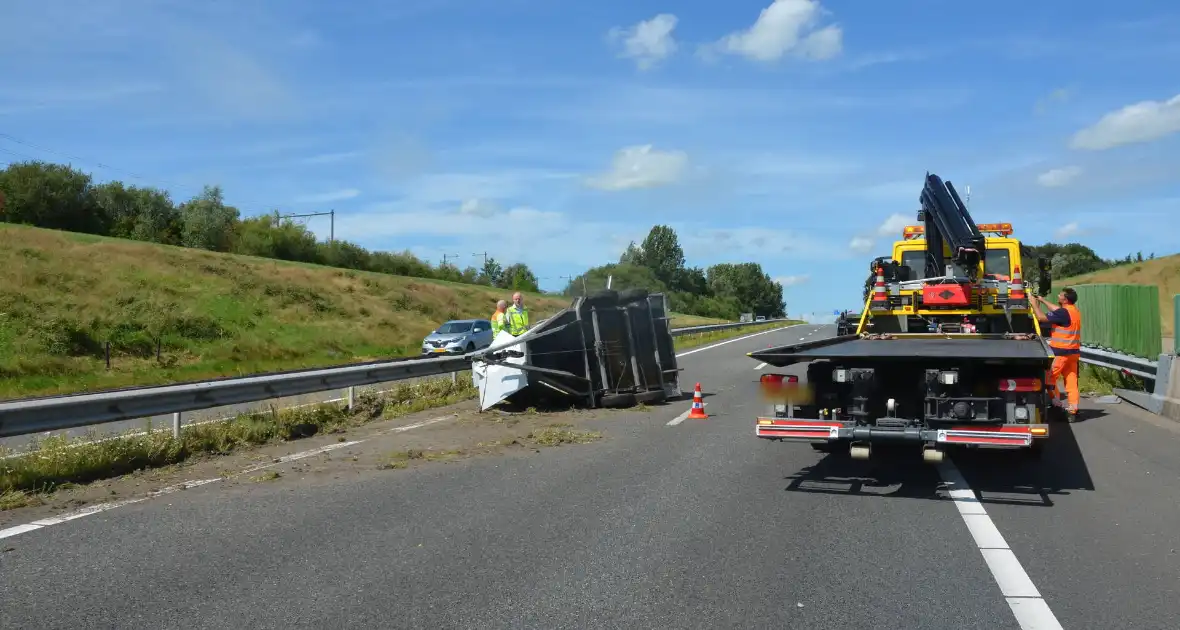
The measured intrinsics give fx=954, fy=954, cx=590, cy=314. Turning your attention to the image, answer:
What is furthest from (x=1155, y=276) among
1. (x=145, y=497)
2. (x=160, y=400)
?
(x=145, y=497)

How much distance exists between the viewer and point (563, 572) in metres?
5.44

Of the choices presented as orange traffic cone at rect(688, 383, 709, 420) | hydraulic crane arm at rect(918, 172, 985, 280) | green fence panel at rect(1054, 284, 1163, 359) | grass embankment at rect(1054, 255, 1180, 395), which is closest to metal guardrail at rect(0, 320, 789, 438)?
orange traffic cone at rect(688, 383, 709, 420)

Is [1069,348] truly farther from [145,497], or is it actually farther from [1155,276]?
[1155,276]

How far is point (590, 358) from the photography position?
14.3 metres

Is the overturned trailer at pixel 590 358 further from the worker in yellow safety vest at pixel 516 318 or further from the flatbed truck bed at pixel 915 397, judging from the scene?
the flatbed truck bed at pixel 915 397

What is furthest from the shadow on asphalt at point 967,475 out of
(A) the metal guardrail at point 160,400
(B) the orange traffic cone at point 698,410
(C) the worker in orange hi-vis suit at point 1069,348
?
(A) the metal guardrail at point 160,400

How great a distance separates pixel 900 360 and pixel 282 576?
202 inches

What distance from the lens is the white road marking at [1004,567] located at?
15.3 feet

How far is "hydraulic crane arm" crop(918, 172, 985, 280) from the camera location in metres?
12.7

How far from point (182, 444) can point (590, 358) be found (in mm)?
6263

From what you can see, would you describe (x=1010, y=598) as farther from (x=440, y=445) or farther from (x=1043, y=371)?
(x=440, y=445)

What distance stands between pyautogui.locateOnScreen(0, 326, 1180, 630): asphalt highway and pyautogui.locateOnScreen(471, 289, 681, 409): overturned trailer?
4.24 m

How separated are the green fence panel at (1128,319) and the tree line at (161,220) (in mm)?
53444

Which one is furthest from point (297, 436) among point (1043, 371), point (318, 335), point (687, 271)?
point (687, 271)
